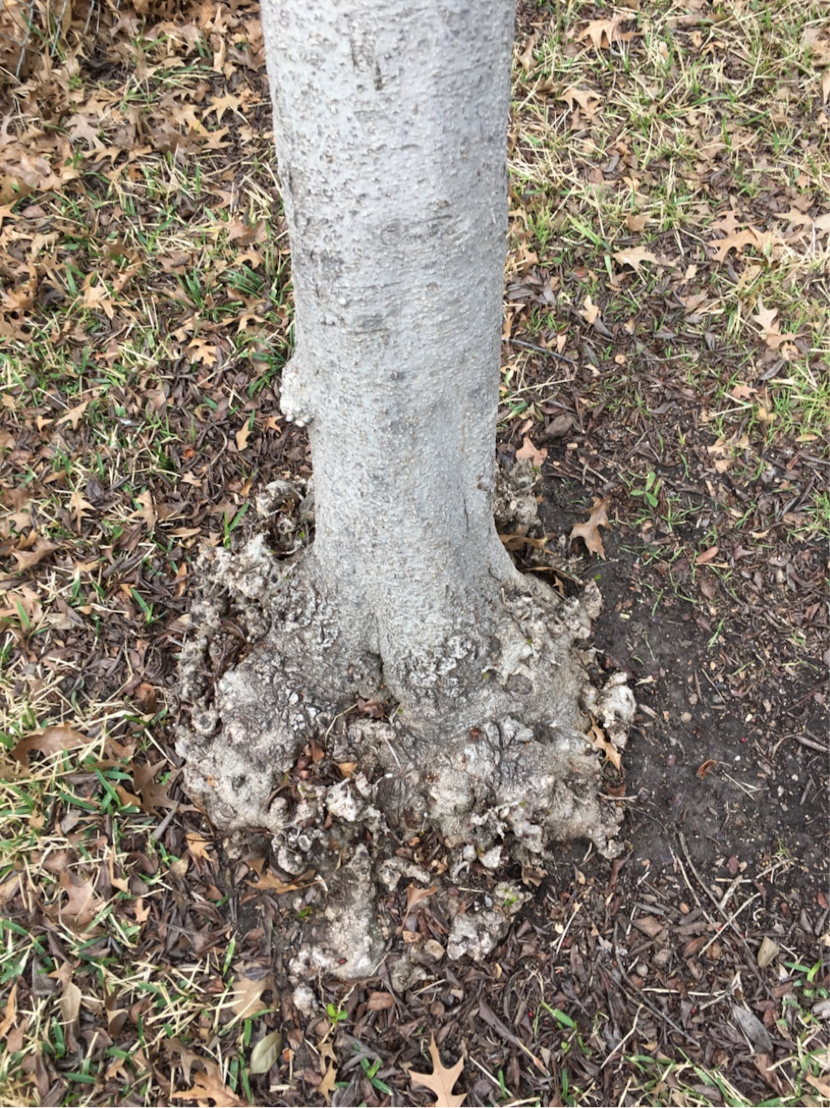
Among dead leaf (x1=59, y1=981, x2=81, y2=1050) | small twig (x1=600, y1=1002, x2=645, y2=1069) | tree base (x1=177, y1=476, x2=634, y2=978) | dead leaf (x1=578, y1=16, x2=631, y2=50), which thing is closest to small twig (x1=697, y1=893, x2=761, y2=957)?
small twig (x1=600, y1=1002, x2=645, y2=1069)

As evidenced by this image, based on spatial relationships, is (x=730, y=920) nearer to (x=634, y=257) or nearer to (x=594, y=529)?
(x=594, y=529)

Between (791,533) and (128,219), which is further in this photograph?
(128,219)

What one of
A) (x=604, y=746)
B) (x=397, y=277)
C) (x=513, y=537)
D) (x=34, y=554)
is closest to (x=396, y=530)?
(x=397, y=277)

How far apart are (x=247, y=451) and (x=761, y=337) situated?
2274 mm

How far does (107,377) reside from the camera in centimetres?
315

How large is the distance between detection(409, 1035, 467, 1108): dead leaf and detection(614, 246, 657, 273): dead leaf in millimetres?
3150

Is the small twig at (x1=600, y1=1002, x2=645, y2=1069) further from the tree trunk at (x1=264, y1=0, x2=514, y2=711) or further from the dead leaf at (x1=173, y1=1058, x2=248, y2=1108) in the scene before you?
the tree trunk at (x1=264, y1=0, x2=514, y2=711)

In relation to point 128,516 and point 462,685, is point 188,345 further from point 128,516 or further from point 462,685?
point 462,685

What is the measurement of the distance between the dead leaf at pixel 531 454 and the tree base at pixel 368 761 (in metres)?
0.71

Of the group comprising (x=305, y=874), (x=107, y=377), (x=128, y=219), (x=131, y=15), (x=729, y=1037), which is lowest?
(x=729, y=1037)

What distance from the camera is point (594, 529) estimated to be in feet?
9.05

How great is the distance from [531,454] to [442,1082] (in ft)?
6.83

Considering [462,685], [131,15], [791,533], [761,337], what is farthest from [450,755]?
[131,15]

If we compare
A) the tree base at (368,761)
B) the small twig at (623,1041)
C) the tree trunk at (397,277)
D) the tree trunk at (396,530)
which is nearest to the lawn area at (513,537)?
the small twig at (623,1041)
